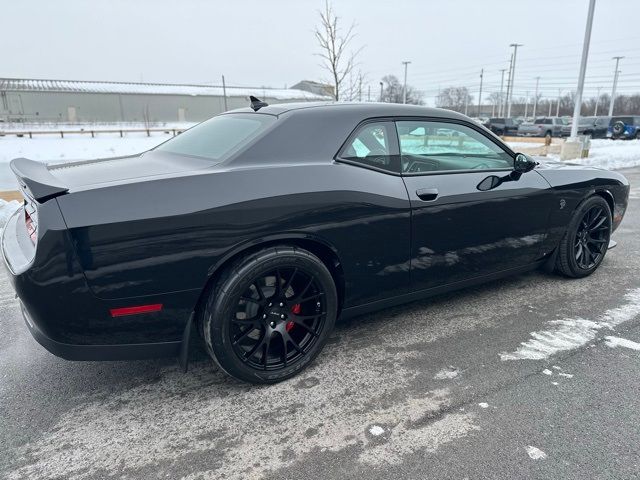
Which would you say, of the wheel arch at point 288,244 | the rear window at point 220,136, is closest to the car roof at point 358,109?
the rear window at point 220,136

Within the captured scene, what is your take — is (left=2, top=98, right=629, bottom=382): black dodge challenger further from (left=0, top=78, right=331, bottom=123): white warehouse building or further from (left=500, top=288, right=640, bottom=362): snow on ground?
(left=0, top=78, right=331, bottom=123): white warehouse building

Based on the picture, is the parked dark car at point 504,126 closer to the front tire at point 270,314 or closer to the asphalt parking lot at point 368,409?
the asphalt parking lot at point 368,409

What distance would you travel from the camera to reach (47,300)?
2066 mm

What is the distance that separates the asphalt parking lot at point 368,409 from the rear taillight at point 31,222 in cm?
92

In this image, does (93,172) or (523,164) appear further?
(523,164)

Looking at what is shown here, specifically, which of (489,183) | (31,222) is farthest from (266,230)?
(489,183)

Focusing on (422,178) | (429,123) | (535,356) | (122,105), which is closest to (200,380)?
(422,178)

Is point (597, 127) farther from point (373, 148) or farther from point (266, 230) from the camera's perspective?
point (266, 230)

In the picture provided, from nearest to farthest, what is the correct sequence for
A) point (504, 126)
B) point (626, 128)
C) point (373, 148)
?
point (373, 148), point (626, 128), point (504, 126)

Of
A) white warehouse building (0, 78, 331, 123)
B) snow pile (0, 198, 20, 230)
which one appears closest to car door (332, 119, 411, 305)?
snow pile (0, 198, 20, 230)

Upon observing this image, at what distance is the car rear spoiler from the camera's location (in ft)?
6.75

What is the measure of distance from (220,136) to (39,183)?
1165 millimetres

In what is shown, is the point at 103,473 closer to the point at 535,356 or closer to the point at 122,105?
the point at 535,356

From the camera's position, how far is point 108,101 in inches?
2436
